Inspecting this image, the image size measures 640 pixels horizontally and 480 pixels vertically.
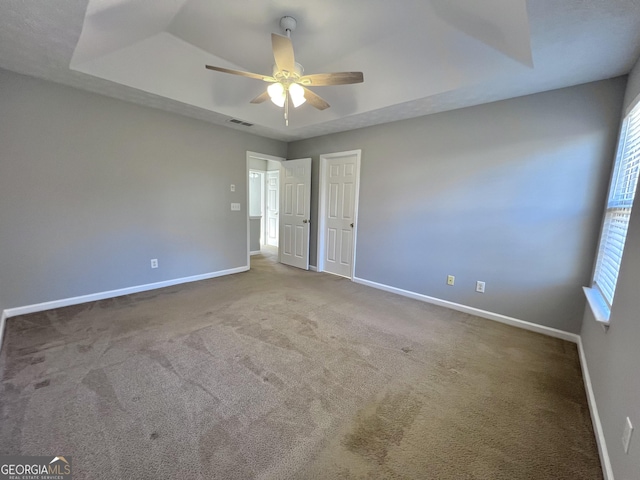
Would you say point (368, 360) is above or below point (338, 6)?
below

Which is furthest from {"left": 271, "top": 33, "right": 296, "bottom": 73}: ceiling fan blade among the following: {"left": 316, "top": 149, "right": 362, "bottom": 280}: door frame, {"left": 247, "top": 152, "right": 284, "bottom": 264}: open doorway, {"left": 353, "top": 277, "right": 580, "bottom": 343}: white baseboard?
{"left": 247, "top": 152, "right": 284, "bottom": 264}: open doorway

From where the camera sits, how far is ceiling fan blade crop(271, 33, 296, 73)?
71.6 inches

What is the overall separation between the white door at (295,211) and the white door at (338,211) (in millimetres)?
341

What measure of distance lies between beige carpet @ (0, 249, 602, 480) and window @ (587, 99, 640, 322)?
2.57 feet

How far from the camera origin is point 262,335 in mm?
2598

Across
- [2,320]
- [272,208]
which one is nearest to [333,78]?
[2,320]

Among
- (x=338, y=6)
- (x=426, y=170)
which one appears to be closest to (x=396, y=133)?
(x=426, y=170)

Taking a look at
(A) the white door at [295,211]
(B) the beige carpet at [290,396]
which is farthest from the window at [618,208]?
(A) the white door at [295,211]

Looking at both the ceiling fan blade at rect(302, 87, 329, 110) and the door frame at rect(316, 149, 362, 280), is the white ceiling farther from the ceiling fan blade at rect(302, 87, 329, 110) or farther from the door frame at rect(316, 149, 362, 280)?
the door frame at rect(316, 149, 362, 280)

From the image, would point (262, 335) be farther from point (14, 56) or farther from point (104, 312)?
point (14, 56)

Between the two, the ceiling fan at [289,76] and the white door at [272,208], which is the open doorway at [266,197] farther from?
the ceiling fan at [289,76]

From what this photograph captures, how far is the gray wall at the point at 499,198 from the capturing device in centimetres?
254

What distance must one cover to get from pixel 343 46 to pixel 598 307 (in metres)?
3.25

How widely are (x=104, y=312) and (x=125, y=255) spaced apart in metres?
0.83
